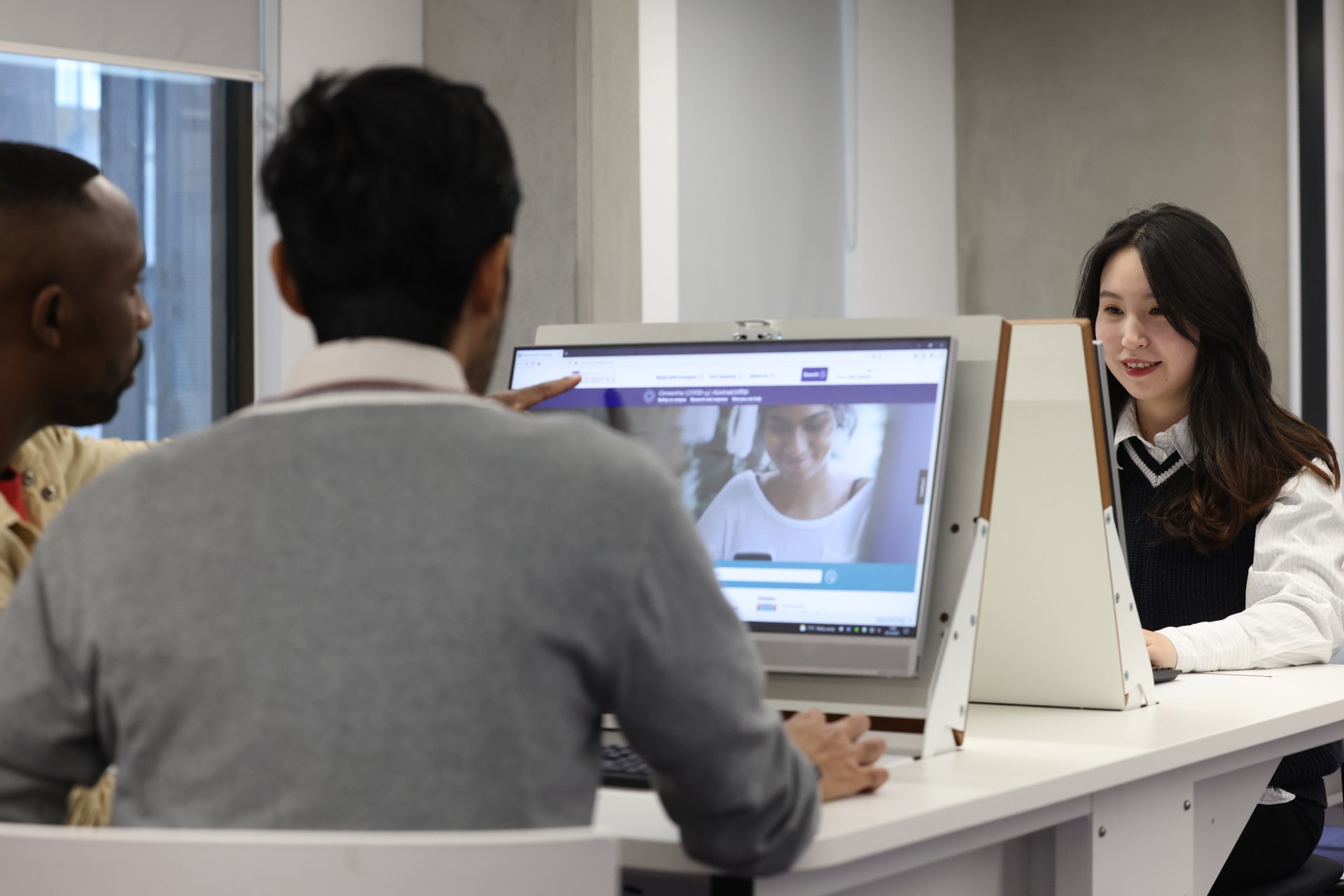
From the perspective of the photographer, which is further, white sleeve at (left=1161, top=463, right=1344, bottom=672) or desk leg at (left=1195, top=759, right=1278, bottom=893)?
white sleeve at (left=1161, top=463, right=1344, bottom=672)

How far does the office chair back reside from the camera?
0.86 meters

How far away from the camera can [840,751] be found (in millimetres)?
1288

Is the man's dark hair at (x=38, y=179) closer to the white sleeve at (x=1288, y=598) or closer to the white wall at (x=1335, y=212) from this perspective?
the white sleeve at (x=1288, y=598)

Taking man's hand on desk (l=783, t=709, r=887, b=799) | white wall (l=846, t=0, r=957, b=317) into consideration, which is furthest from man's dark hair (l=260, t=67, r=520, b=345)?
white wall (l=846, t=0, r=957, b=317)

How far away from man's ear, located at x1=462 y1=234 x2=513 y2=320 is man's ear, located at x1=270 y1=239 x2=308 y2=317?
0.39ft

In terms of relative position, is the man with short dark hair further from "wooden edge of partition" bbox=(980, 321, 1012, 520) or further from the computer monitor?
"wooden edge of partition" bbox=(980, 321, 1012, 520)

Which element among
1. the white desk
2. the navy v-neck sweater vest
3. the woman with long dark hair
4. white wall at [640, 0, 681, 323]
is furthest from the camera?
white wall at [640, 0, 681, 323]

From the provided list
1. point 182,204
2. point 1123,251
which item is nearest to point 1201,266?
point 1123,251

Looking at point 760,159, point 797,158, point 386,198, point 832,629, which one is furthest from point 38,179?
point 797,158

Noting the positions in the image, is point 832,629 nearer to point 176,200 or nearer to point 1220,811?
point 1220,811

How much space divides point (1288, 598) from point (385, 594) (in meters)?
1.60

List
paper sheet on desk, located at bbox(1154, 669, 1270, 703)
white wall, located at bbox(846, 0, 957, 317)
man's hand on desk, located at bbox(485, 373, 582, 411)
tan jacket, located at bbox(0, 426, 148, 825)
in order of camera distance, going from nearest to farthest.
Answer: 1. tan jacket, located at bbox(0, 426, 148, 825)
2. man's hand on desk, located at bbox(485, 373, 582, 411)
3. paper sheet on desk, located at bbox(1154, 669, 1270, 703)
4. white wall, located at bbox(846, 0, 957, 317)

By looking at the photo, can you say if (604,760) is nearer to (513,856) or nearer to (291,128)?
(513,856)

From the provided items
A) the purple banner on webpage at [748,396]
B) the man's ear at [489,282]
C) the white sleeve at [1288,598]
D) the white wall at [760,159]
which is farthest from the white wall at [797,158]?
the man's ear at [489,282]
